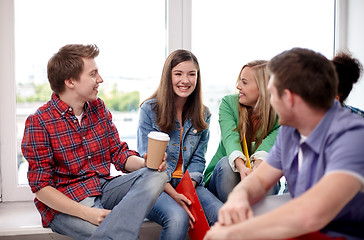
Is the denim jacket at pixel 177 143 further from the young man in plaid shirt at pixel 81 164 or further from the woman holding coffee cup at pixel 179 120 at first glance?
the young man in plaid shirt at pixel 81 164

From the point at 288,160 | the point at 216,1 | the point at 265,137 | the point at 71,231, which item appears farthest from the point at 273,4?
the point at 71,231

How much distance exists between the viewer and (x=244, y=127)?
207 cm

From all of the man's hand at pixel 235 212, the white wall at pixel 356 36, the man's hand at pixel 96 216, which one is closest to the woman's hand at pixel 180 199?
the man's hand at pixel 96 216

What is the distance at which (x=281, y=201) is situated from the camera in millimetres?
1354

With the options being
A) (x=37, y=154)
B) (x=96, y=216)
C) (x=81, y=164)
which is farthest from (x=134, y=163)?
(x=37, y=154)

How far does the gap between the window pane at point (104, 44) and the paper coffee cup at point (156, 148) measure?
0.86 metres

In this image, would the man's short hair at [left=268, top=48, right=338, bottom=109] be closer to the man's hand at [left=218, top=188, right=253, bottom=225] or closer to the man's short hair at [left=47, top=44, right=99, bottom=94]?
the man's hand at [left=218, top=188, right=253, bottom=225]

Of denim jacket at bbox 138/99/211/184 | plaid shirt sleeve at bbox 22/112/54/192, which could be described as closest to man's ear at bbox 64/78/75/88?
plaid shirt sleeve at bbox 22/112/54/192

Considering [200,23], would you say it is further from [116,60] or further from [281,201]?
[281,201]

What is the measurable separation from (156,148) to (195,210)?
0.39 m

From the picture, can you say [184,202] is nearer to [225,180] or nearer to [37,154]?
[225,180]

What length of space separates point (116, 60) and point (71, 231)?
3.91ft

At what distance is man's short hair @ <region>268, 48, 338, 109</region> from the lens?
113cm

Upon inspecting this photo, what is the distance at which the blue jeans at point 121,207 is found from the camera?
1558 mm
